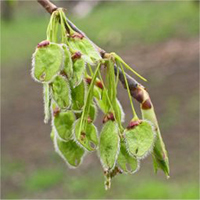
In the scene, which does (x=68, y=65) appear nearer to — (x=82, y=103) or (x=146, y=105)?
(x=82, y=103)

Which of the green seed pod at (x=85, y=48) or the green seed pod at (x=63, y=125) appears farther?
the green seed pod at (x=63, y=125)

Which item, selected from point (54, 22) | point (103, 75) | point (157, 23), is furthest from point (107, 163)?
point (157, 23)

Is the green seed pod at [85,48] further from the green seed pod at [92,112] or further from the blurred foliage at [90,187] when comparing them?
the blurred foliage at [90,187]

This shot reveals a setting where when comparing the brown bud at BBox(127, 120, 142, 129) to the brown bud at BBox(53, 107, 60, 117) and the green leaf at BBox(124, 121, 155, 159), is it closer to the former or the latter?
the green leaf at BBox(124, 121, 155, 159)

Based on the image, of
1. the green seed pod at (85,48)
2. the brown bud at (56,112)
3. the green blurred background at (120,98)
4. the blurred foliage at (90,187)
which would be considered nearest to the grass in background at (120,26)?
the green blurred background at (120,98)

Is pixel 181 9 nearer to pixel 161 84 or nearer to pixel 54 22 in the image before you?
pixel 161 84

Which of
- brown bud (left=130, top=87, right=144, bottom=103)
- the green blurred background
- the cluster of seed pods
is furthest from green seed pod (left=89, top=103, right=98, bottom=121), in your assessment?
the green blurred background

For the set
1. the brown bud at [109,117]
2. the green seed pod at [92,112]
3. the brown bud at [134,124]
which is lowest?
the brown bud at [134,124]
